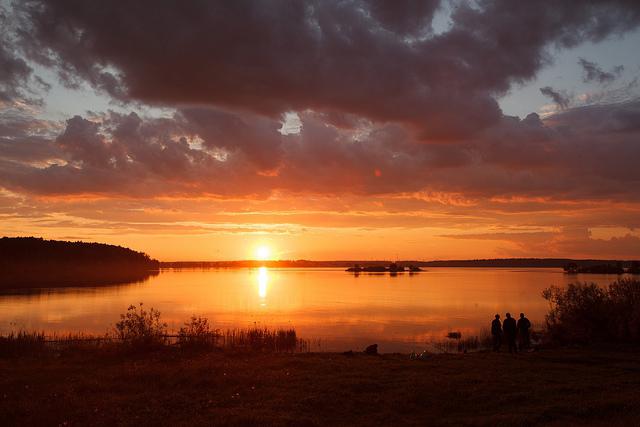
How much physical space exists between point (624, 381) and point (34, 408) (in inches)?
740

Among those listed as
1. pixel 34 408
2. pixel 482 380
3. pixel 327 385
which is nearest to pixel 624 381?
pixel 482 380

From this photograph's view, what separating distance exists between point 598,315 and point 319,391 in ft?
75.2

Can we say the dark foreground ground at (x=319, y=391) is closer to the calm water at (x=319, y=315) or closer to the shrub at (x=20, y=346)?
the shrub at (x=20, y=346)

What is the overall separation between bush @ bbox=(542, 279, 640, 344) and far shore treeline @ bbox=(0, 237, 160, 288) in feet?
364

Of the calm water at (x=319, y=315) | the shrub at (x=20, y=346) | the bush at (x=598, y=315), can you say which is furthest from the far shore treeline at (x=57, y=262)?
the bush at (x=598, y=315)

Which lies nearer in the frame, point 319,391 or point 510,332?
point 319,391

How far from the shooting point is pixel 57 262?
154 meters

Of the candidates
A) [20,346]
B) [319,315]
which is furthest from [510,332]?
[319,315]

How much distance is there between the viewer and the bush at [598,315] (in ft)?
102

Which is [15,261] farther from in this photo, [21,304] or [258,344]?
[258,344]

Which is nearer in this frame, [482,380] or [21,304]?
[482,380]

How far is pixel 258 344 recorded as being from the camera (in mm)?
33406

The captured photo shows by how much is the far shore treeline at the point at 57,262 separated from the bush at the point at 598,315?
364ft

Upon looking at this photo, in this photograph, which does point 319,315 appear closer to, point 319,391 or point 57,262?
point 319,391
